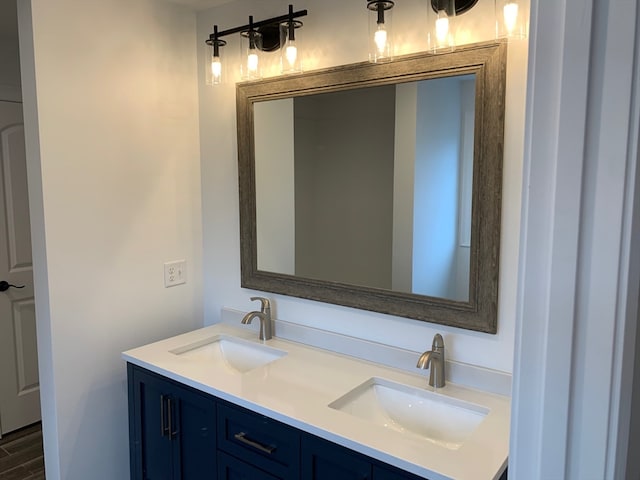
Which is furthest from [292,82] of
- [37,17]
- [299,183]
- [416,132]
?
[37,17]

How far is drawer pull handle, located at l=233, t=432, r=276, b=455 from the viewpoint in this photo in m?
1.49

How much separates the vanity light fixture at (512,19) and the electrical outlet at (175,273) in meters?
1.70

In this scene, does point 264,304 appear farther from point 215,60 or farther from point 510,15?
point 510,15

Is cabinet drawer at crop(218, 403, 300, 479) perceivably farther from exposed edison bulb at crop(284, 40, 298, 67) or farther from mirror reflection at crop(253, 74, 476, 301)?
exposed edison bulb at crop(284, 40, 298, 67)

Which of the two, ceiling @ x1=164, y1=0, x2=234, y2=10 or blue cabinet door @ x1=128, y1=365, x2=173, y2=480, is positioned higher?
ceiling @ x1=164, y1=0, x2=234, y2=10

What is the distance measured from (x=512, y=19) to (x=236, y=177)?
1.32 meters

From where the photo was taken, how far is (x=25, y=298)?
292 centimetres

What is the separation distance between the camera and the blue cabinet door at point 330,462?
127cm

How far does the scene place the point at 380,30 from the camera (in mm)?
1610

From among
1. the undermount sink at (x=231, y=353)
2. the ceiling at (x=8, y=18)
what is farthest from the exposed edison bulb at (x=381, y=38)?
the ceiling at (x=8, y=18)

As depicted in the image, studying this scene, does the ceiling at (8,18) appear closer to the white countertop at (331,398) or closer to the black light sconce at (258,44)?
the black light sconce at (258,44)

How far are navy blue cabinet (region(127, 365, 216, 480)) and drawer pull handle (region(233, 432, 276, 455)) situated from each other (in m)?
0.12

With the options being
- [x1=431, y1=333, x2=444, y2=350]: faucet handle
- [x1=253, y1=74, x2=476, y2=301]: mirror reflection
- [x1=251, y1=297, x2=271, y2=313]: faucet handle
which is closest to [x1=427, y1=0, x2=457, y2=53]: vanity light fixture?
[x1=253, y1=74, x2=476, y2=301]: mirror reflection

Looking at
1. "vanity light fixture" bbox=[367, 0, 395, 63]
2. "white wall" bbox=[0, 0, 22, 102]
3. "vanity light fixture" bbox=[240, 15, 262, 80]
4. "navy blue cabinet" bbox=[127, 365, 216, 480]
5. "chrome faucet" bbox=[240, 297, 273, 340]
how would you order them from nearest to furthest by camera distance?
"vanity light fixture" bbox=[367, 0, 395, 63]
"navy blue cabinet" bbox=[127, 365, 216, 480]
"vanity light fixture" bbox=[240, 15, 262, 80]
"chrome faucet" bbox=[240, 297, 273, 340]
"white wall" bbox=[0, 0, 22, 102]
